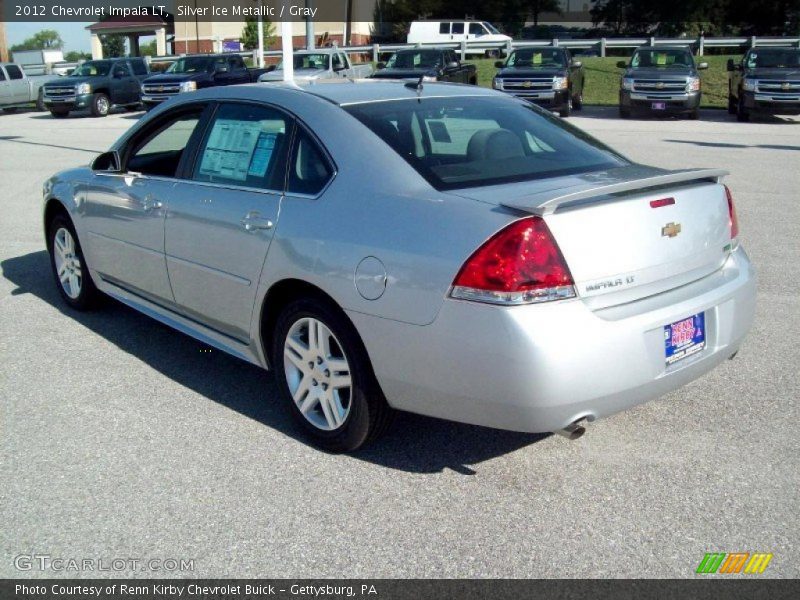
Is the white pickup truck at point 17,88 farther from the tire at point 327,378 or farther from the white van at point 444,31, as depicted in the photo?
the tire at point 327,378

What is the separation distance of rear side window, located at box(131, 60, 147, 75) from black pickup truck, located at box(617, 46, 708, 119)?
16.0 metres

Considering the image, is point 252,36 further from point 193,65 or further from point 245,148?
point 245,148

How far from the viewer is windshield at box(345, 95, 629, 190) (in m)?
4.11

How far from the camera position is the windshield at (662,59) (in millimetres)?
23062

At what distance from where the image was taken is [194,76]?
2691cm

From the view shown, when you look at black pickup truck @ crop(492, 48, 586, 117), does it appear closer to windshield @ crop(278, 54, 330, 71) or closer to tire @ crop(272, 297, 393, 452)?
windshield @ crop(278, 54, 330, 71)

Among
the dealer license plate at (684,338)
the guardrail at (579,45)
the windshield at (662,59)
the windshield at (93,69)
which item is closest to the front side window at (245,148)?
the dealer license plate at (684,338)

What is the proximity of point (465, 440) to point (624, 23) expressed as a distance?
6096cm

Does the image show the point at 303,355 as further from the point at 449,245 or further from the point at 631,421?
the point at 631,421

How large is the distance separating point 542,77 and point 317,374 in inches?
795

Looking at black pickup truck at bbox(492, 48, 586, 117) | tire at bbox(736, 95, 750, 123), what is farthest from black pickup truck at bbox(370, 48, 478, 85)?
tire at bbox(736, 95, 750, 123)

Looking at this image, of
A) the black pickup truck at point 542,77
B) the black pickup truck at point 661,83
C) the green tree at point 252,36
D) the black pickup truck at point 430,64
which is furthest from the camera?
the green tree at point 252,36

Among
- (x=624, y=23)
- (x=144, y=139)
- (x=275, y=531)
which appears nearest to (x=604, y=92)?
(x=144, y=139)

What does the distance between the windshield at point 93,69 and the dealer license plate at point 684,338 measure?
27.8 meters
